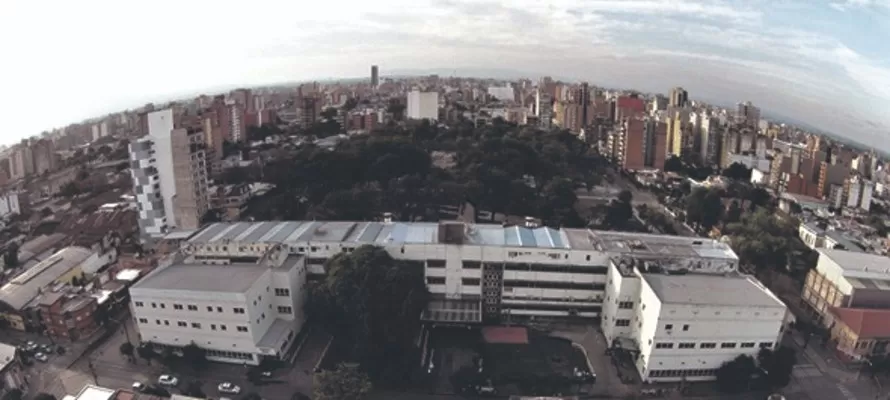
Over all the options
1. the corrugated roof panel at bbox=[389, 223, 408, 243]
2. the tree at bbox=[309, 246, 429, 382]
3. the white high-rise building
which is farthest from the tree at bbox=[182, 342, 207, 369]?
the white high-rise building

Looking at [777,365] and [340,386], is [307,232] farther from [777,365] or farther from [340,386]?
[777,365]

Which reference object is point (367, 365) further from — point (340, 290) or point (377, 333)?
point (340, 290)

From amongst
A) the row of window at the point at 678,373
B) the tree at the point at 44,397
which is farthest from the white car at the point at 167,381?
the row of window at the point at 678,373

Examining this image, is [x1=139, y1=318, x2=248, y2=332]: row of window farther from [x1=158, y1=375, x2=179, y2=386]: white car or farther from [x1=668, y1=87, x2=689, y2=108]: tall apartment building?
[x1=668, y1=87, x2=689, y2=108]: tall apartment building

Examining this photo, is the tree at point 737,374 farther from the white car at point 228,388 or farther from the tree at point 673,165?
the tree at point 673,165

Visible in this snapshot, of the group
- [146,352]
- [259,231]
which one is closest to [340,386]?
[146,352]
